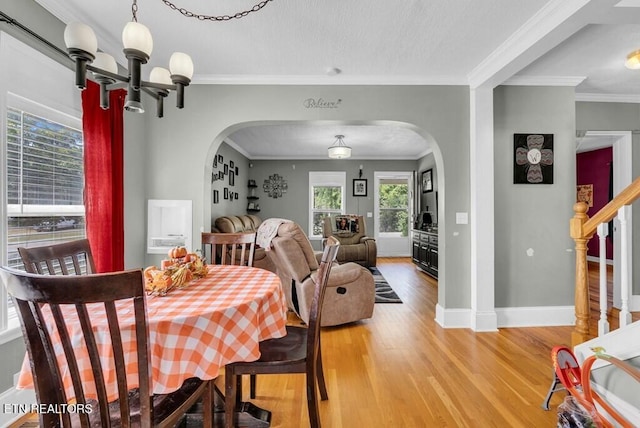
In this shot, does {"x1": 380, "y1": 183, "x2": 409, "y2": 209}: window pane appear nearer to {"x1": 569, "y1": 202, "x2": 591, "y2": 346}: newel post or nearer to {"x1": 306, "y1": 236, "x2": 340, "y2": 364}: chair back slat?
{"x1": 569, "y1": 202, "x2": 591, "y2": 346}: newel post

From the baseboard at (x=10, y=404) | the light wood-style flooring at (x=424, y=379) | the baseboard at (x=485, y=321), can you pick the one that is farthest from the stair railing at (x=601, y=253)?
the baseboard at (x=10, y=404)

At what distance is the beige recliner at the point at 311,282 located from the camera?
2958mm

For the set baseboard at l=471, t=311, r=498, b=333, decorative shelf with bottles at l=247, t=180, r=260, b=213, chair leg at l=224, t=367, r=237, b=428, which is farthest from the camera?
decorative shelf with bottles at l=247, t=180, r=260, b=213

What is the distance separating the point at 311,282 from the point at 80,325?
2253 millimetres

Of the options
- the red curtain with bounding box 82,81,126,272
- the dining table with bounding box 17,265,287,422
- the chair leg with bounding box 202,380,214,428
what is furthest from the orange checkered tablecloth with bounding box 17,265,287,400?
the red curtain with bounding box 82,81,126,272

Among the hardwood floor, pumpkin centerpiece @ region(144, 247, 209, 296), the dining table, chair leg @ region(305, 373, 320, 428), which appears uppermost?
pumpkin centerpiece @ region(144, 247, 209, 296)

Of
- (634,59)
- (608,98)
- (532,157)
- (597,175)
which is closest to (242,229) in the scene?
(532,157)

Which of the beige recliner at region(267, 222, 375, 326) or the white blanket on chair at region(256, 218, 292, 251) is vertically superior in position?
the white blanket on chair at region(256, 218, 292, 251)

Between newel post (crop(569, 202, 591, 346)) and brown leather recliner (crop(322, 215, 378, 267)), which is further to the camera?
brown leather recliner (crop(322, 215, 378, 267))

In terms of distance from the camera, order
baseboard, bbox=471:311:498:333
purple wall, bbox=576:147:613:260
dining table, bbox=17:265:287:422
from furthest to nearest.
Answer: purple wall, bbox=576:147:613:260, baseboard, bbox=471:311:498:333, dining table, bbox=17:265:287:422

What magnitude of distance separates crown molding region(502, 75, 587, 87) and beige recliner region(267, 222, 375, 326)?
2560 millimetres

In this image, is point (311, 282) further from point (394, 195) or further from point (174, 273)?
point (394, 195)

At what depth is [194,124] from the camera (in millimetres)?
3150

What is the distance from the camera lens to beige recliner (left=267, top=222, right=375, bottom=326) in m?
2.96
